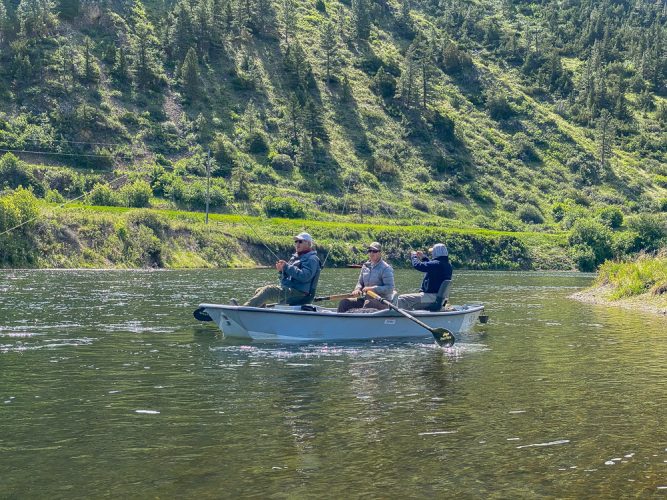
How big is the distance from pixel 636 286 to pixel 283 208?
56757mm

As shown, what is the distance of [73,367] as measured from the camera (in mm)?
18094

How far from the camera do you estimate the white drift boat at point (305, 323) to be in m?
22.2

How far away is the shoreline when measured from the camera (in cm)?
3338

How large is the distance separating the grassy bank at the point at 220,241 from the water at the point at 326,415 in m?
28.4

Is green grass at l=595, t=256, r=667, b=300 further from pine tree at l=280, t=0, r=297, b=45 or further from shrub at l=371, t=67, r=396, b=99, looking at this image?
pine tree at l=280, t=0, r=297, b=45

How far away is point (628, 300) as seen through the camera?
37.0 meters

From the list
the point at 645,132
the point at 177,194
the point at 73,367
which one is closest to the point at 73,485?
the point at 73,367

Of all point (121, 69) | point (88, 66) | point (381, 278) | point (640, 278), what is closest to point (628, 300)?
point (640, 278)

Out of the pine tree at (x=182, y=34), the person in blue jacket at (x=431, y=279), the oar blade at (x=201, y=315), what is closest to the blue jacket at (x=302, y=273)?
the oar blade at (x=201, y=315)

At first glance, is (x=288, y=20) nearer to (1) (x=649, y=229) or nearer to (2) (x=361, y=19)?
(2) (x=361, y=19)

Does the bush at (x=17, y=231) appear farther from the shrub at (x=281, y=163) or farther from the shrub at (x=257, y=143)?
the shrub at (x=257, y=143)

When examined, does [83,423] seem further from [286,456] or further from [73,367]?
[73,367]

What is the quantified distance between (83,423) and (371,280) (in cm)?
1275

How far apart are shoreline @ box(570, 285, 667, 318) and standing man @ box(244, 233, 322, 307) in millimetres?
14702
